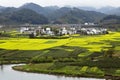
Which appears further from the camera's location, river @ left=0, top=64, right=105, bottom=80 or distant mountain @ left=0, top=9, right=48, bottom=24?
distant mountain @ left=0, top=9, right=48, bottom=24

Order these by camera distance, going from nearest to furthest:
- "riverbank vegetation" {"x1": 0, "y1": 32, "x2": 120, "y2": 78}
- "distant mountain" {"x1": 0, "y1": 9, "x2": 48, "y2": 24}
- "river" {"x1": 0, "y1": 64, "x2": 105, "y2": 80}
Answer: "river" {"x1": 0, "y1": 64, "x2": 105, "y2": 80} < "riverbank vegetation" {"x1": 0, "y1": 32, "x2": 120, "y2": 78} < "distant mountain" {"x1": 0, "y1": 9, "x2": 48, "y2": 24}

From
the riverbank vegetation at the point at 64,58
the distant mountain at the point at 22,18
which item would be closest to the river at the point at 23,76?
the riverbank vegetation at the point at 64,58

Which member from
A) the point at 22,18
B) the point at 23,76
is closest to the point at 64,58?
the point at 23,76

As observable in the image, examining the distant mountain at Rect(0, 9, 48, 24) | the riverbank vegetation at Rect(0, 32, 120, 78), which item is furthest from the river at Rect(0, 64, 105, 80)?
the distant mountain at Rect(0, 9, 48, 24)

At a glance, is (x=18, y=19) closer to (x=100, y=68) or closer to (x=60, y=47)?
(x=60, y=47)

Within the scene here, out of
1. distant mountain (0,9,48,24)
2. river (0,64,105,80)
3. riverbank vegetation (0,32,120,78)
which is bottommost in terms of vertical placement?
river (0,64,105,80)

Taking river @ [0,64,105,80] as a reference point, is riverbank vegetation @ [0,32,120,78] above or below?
above

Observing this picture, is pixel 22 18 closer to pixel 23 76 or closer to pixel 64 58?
pixel 64 58

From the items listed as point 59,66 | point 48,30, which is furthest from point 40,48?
point 48,30

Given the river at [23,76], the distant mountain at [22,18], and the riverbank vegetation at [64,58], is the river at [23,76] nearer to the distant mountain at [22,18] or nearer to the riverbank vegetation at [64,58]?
the riverbank vegetation at [64,58]

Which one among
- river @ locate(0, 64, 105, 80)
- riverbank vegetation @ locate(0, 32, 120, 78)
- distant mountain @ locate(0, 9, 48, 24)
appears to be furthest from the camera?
distant mountain @ locate(0, 9, 48, 24)

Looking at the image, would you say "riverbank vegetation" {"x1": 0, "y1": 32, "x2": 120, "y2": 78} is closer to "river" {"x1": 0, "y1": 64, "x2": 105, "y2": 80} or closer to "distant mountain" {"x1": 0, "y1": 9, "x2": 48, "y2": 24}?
"river" {"x1": 0, "y1": 64, "x2": 105, "y2": 80}
